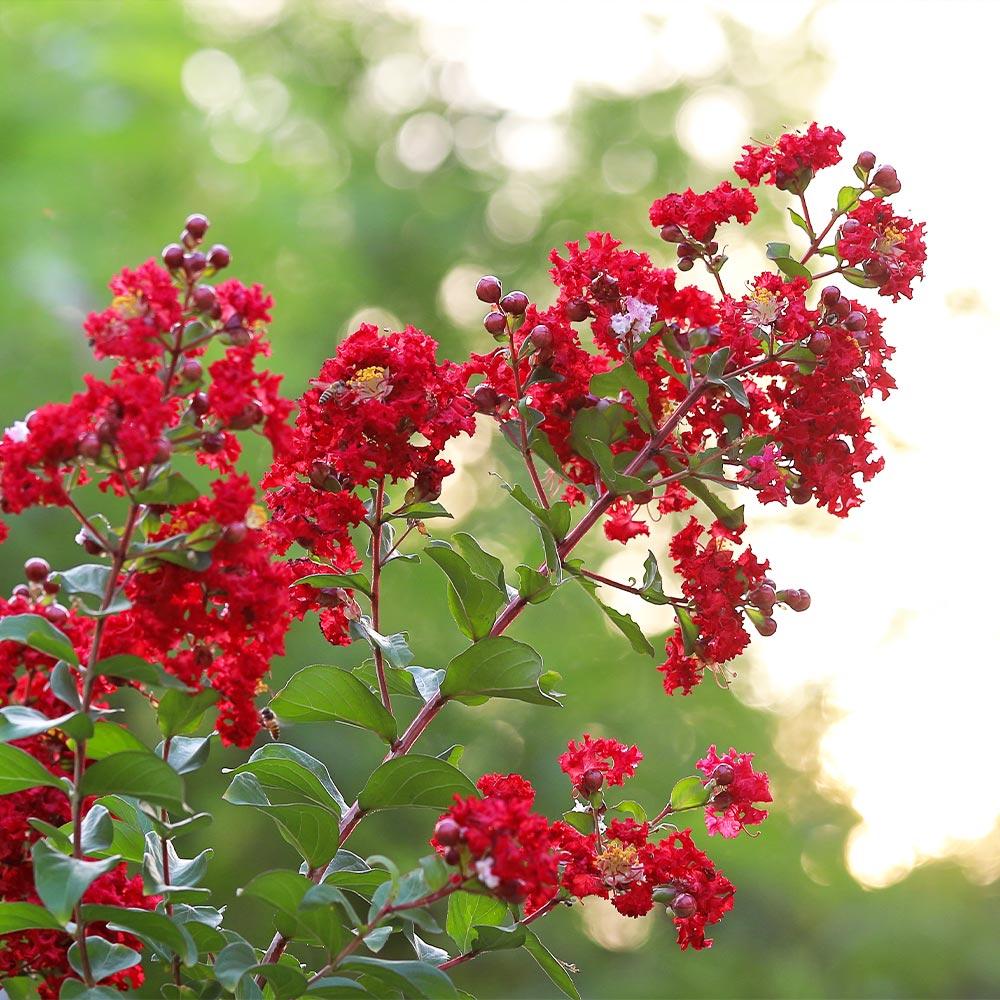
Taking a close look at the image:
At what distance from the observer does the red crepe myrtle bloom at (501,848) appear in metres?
0.96

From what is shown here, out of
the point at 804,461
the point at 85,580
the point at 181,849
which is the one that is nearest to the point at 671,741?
the point at 181,849

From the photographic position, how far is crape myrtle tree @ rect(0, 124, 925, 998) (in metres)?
0.99

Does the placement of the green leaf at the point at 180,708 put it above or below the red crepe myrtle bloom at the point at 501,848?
above

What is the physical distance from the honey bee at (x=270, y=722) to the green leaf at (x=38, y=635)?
0.24m

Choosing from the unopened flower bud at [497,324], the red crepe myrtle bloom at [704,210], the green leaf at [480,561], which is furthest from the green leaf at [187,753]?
the red crepe myrtle bloom at [704,210]

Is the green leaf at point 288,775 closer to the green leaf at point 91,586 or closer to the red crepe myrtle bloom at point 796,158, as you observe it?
the green leaf at point 91,586

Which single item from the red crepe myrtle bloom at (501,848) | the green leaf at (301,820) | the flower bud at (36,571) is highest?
the flower bud at (36,571)

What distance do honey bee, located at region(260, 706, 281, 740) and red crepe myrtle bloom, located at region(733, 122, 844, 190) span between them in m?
0.79

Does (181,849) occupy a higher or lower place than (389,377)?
higher

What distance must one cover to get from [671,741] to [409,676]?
343 cm

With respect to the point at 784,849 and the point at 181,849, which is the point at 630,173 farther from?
the point at 181,849

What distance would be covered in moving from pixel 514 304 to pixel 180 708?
1.80 feet

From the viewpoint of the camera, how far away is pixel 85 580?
101 cm

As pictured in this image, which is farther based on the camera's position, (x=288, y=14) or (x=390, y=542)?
(x=288, y=14)
